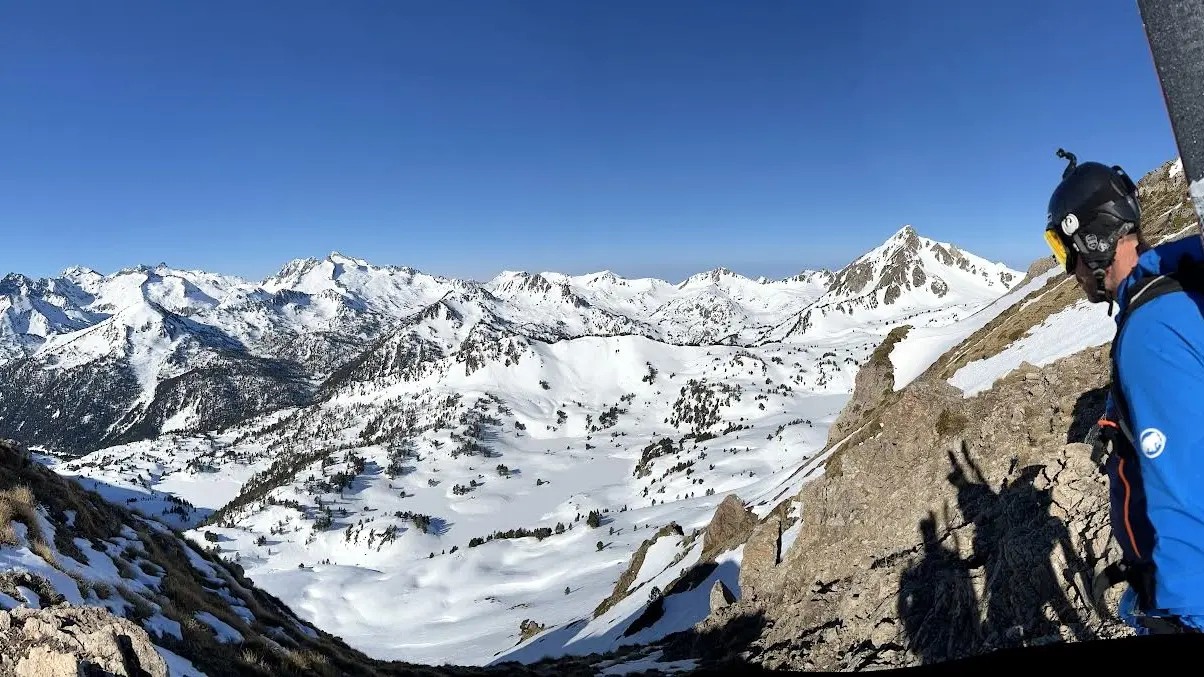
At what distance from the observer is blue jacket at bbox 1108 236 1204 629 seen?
2.89 m

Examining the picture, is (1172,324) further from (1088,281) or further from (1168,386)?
(1088,281)

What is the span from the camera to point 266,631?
50.9 feet

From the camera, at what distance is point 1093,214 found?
151 inches

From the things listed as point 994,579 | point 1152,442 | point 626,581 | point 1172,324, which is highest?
point 1172,324

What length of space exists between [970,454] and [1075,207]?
792 inches

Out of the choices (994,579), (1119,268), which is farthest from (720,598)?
(1119,268)

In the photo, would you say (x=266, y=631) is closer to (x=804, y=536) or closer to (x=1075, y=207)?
(x=1075, y=207)

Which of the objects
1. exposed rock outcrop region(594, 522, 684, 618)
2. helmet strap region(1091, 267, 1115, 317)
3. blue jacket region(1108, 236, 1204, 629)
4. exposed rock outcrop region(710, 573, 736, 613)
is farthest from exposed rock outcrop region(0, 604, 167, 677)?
exposed rock outcrop region(594, 522, 684, 618)

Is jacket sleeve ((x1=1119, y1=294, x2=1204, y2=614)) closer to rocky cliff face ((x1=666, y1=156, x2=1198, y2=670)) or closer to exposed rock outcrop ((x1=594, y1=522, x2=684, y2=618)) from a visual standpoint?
rocky cliff face ((x1=666, y1=156, x2=1198, y2=670))

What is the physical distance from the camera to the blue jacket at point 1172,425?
2.89 m

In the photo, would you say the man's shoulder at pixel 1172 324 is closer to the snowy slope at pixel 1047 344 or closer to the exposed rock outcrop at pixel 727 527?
the snowy slope at pixel 1047 344

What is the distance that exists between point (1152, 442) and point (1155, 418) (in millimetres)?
134

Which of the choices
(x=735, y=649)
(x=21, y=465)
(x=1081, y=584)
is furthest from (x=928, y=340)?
(x=21, y=465)

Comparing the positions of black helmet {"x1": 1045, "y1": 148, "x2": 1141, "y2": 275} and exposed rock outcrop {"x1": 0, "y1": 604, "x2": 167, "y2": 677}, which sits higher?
black helmet {"x1": 1045, "y1": 148, "x2": 1141, "y2": 275}
